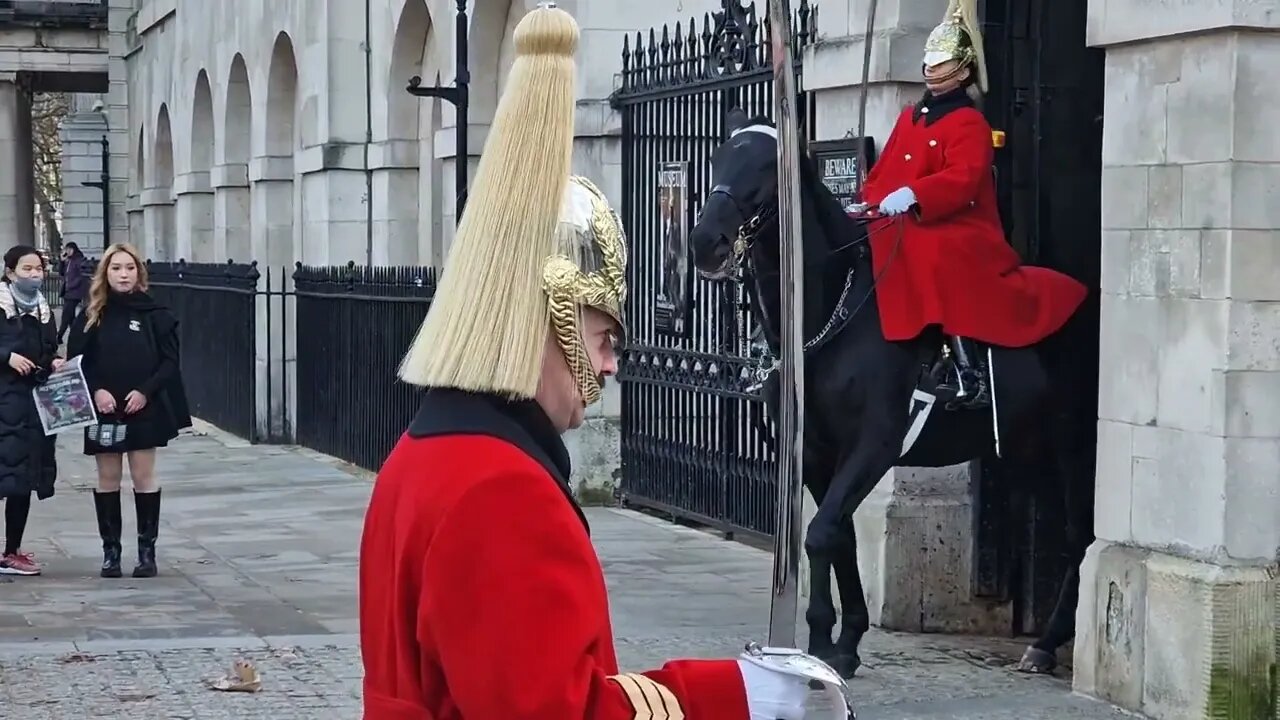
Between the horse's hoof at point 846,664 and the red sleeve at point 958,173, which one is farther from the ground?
the red sleeve at point 958,173

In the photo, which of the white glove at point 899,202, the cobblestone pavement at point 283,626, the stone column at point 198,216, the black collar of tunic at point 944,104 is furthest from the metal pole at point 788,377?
the stone column at point 198,216

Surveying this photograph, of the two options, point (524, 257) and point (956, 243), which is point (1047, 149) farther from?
point (524, 257)

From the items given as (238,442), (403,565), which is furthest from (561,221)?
(238,442)

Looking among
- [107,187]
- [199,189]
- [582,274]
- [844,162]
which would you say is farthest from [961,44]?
[107,187]

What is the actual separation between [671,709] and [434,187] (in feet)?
55.3

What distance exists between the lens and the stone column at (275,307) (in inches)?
802

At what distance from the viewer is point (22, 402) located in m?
11.2

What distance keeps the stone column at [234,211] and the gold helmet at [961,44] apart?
65.7 feet

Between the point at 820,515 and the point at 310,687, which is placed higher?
the point at 820,515

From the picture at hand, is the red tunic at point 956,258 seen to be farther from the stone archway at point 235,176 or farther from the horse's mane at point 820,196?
the stone archway at point 235,176

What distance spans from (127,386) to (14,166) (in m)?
36.3

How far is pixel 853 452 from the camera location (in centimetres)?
780

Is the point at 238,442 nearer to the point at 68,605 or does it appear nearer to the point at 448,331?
the point at 68,605

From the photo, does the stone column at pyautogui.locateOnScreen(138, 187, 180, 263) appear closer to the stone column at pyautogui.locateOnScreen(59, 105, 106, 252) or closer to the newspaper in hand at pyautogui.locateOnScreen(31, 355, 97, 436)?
the stone column at pyautogui.locateOnScreen(59, 105, 106, 252)
